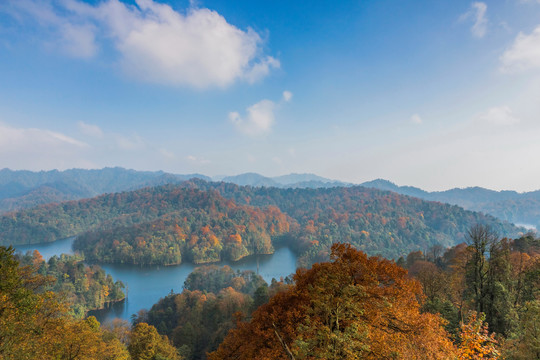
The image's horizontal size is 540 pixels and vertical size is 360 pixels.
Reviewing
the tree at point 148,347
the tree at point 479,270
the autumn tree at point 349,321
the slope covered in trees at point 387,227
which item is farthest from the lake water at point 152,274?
the tree at point 479,270

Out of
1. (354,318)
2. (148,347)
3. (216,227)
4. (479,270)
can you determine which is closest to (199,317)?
(148,347)

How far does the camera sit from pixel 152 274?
3004 inches

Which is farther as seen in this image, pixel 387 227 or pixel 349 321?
pixel 387 227

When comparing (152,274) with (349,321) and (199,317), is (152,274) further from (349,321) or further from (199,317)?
(349,321)

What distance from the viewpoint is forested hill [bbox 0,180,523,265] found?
309ft

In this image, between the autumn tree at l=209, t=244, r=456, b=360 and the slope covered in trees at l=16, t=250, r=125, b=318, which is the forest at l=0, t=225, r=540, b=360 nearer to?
the autumn tree at l=209, t=244, r=456, b=360

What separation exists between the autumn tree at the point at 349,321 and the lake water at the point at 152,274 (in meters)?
49.8

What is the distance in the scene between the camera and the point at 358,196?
177125mm

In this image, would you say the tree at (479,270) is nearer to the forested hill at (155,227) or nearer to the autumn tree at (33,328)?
the autumn tree at (33,328)

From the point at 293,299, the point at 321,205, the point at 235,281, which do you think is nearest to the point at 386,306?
the point at 293,299

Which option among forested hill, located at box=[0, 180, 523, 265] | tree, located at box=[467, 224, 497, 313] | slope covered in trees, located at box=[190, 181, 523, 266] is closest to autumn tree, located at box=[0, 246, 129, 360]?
tree, located at box=[467, 224, 497, 313]

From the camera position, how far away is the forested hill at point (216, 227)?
9406 centimetres

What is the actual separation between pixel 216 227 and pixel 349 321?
113295 millimetres

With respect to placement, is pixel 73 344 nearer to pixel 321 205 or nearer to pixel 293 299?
pixel 293 299
